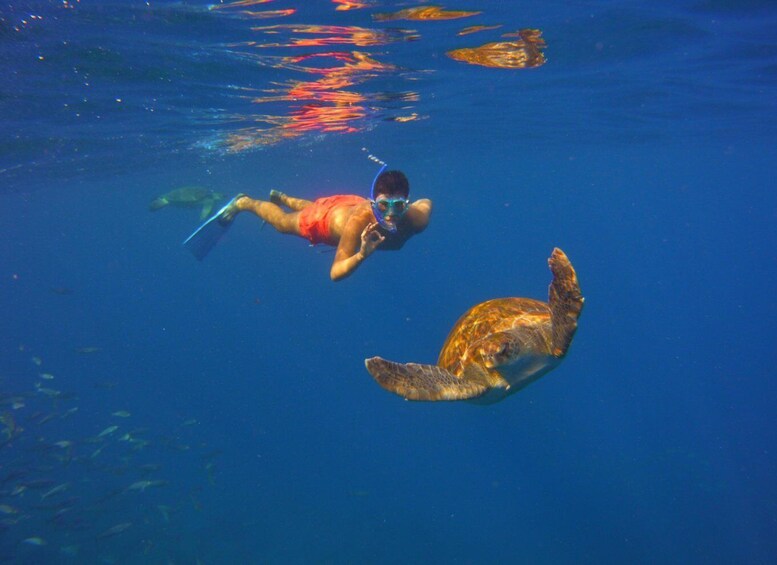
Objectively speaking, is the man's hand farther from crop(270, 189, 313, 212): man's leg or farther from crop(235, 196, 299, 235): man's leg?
crop(270, 189, 313, 212): man's leg

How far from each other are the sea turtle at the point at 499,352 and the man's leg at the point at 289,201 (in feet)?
15.6

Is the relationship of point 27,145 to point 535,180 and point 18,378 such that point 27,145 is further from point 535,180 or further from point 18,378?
point 535,180

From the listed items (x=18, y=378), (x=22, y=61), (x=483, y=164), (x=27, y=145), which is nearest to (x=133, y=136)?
(x=27, y=145)

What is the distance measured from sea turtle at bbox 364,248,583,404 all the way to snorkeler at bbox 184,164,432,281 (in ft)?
5.47

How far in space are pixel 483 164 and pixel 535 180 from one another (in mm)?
18625

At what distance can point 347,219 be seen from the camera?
7578 millimetres

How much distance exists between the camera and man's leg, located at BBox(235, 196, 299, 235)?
9.59 metres

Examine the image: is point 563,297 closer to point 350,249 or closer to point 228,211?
point 350,249

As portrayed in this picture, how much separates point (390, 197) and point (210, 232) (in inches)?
280

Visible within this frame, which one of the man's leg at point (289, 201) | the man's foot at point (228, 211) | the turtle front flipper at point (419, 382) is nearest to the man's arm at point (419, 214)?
the man's leg at point (289, 201)

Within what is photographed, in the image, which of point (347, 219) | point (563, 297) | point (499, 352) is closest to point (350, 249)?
point (347, 219)

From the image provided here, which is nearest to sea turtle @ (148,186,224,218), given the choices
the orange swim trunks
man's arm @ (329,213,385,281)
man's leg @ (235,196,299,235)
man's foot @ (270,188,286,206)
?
man's leg @ (235,196,299,235)

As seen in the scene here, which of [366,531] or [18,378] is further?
[18,378]

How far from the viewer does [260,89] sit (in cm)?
1329
